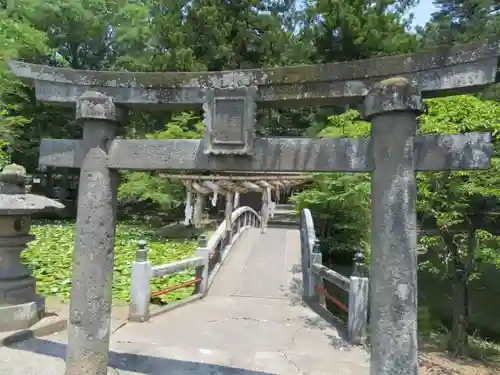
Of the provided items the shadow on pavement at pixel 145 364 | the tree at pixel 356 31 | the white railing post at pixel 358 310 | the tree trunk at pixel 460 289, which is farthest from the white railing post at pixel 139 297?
the tree at pixel 356 31

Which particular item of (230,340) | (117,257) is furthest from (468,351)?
(117,257)

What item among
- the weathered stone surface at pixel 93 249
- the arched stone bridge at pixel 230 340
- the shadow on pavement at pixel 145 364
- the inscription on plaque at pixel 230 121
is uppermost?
the inscription on plaque at pixel 230 121

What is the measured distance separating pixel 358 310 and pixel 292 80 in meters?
4.73

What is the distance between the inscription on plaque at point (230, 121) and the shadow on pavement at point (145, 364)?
2900 millimetres

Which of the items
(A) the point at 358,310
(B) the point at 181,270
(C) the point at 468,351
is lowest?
(C) the point at 468,351

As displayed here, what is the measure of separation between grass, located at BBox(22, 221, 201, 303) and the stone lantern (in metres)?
2.51

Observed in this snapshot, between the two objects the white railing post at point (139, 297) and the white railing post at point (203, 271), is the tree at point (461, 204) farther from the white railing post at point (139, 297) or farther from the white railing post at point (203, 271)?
the white railing post at point (139, 297)

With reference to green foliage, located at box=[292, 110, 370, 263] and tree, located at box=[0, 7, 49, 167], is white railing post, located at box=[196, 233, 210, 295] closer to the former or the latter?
green foliage, located at box=[292, 110, 370, 263]

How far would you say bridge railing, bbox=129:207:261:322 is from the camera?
7461mm

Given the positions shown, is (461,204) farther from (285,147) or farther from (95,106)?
(95,106)

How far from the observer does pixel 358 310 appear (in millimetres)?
7043

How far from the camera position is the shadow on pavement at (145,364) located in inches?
199

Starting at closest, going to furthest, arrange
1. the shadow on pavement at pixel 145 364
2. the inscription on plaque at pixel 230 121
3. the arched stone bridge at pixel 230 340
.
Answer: the inscription on plaque at pixel 230 121 → the shadow on pavement at pixel 145 364 → the arched stone bridge at pixel 230 340

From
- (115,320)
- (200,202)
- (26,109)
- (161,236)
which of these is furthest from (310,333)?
(26,109)
